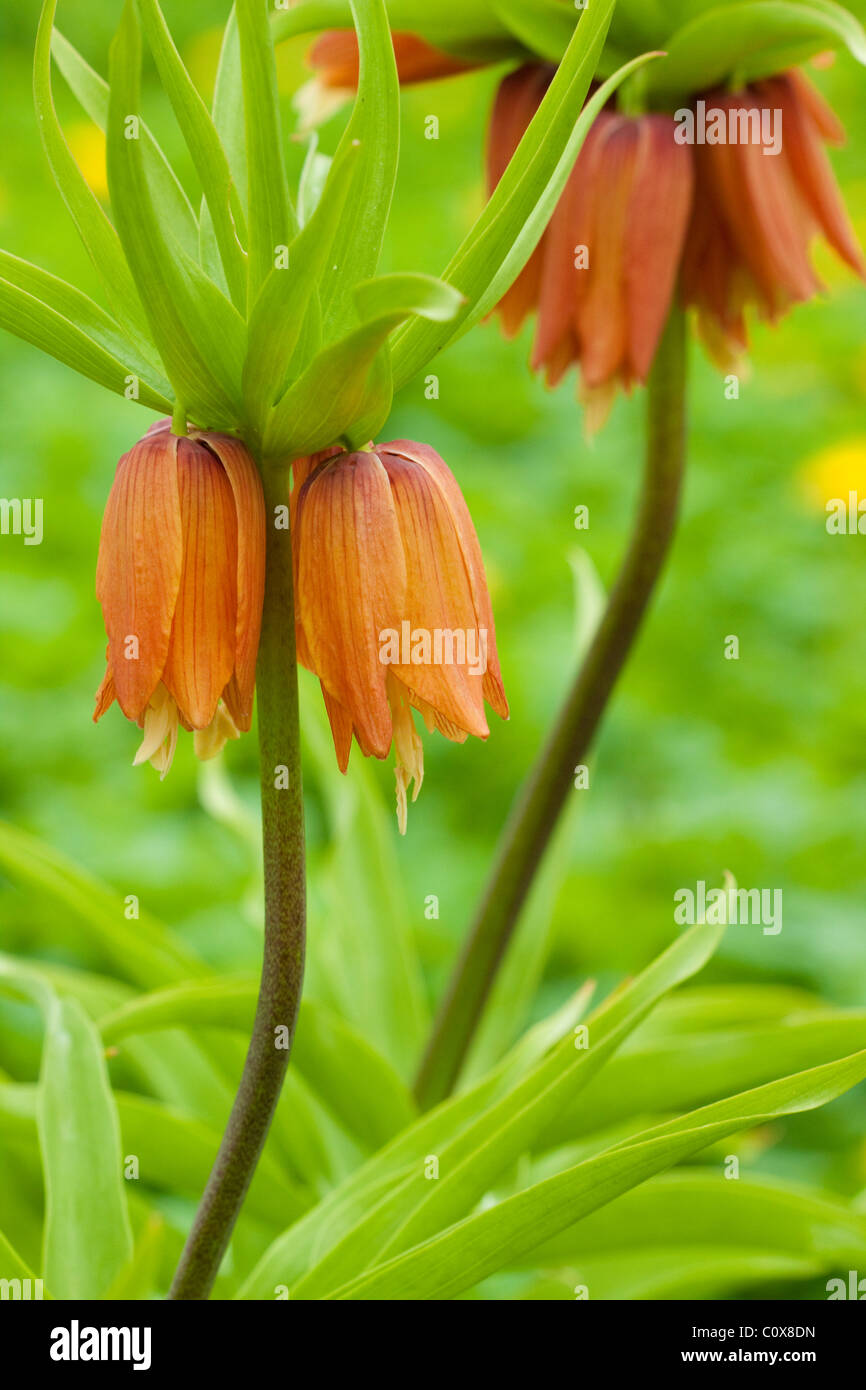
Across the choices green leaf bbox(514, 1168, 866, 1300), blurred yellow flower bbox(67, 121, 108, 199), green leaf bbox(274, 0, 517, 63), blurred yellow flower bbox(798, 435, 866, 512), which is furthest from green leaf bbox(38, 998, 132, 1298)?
blurred yellow flower bbox(67, 121, 108, 199)

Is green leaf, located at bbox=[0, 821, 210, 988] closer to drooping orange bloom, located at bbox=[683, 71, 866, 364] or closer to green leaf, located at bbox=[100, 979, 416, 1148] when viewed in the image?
green leaf, located at bbox=[100, 979, 416, 1148]

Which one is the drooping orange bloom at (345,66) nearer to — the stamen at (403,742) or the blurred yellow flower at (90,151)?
the stamen at (403,742)

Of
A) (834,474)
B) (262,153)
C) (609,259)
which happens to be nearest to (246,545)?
(262,153)

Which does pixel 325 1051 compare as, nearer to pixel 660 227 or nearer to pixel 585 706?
pixel 585 706

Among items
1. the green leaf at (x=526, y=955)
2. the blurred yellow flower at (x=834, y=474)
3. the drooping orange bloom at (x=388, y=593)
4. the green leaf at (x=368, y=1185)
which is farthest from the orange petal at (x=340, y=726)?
the blurred yellow flower at (x=834, y=474)

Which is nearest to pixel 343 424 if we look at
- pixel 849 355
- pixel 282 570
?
pixel 282 570

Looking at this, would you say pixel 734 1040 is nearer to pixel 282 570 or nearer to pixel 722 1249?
pixel 722 1249
